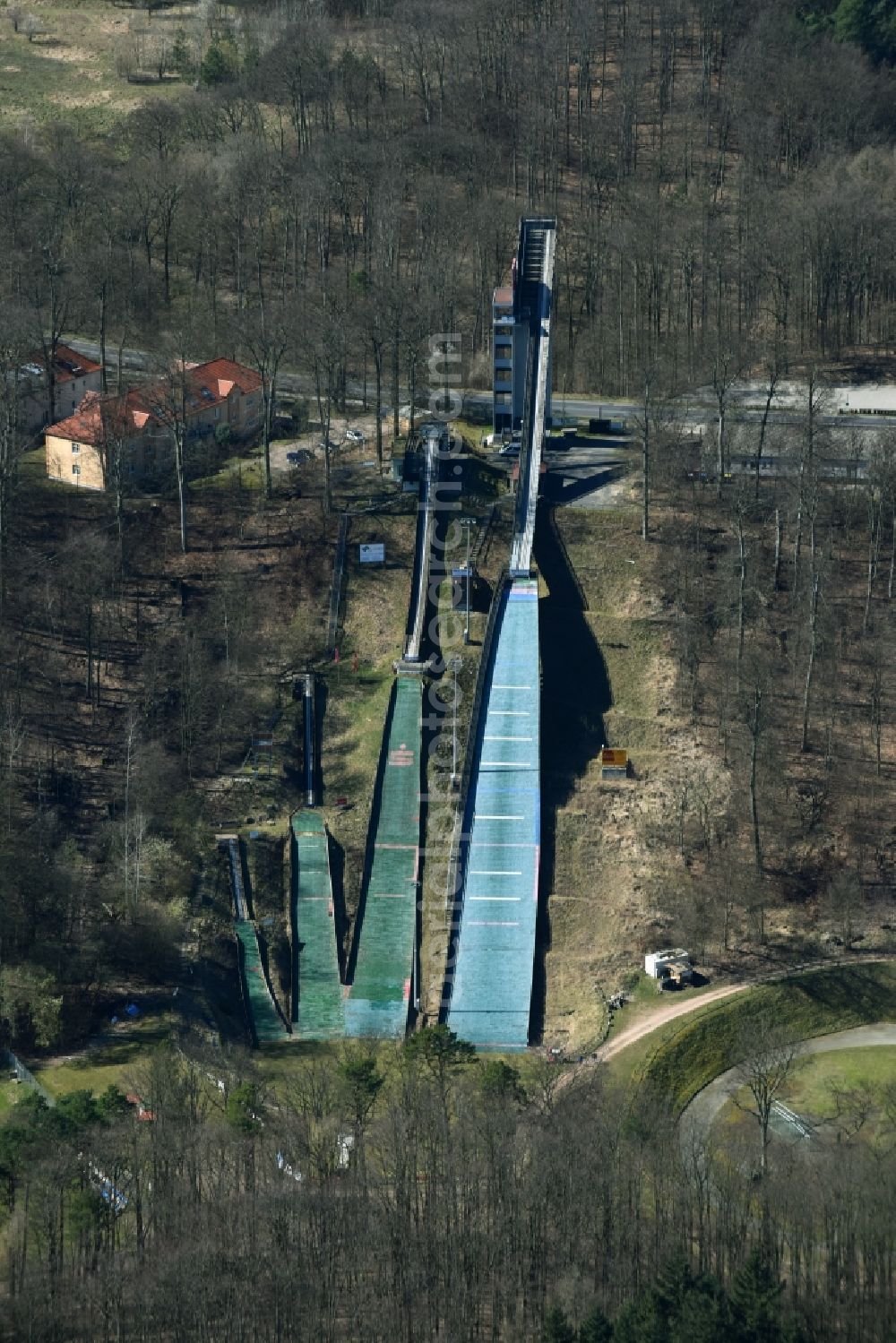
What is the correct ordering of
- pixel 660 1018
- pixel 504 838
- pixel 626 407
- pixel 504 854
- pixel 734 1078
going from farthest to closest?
pixel 626 407 < pixel 504 838 < pixel 504 854 < pixel 660 1018 < pixel 734 1078

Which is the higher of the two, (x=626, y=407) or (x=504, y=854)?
(x=626, y=407)

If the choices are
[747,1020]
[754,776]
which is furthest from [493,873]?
[747,1020]

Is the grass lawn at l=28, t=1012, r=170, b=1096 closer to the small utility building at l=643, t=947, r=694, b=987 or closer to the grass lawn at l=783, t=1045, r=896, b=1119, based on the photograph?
the small utility building at l=643, t=947, r=694, b=987

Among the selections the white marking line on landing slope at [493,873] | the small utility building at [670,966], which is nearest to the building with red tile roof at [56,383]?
the white marking line on landing slope at [493,873]

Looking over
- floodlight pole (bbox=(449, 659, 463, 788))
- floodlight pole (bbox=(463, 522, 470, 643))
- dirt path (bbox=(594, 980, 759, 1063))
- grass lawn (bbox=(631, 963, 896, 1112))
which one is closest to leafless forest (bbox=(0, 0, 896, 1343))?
dirt path (bbox=(594, 980, 759, 1063))

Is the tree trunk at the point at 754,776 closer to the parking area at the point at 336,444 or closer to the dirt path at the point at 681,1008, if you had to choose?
the dirt path at the point at 681,1008

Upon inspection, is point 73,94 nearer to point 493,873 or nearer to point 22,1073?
point 493,873
